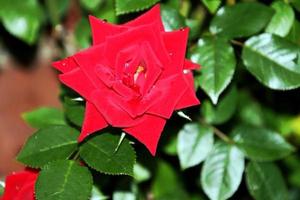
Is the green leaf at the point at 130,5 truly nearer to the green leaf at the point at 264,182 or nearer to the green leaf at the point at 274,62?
the green leaf at the point at 274,62

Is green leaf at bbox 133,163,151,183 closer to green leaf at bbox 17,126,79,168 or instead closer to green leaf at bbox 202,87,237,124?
green leaf at bbox 202,87,237,124

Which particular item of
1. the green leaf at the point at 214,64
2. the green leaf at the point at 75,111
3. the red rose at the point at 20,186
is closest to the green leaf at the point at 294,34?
the green leaf at the point at 214,64

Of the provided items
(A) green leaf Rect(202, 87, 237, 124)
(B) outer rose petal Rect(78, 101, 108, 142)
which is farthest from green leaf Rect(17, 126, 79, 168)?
(A) green leaf Rect(202, 87, 237, 124)

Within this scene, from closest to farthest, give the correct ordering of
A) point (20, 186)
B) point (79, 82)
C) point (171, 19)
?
point (79, 82), point (20, 186), point (171, 19)

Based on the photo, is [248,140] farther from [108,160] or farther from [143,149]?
[108,160]

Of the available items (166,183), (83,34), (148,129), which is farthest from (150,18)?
(166,183)

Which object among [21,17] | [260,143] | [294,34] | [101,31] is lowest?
[260,143]

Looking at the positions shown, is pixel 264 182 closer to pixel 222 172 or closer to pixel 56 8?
pixel 222 172
